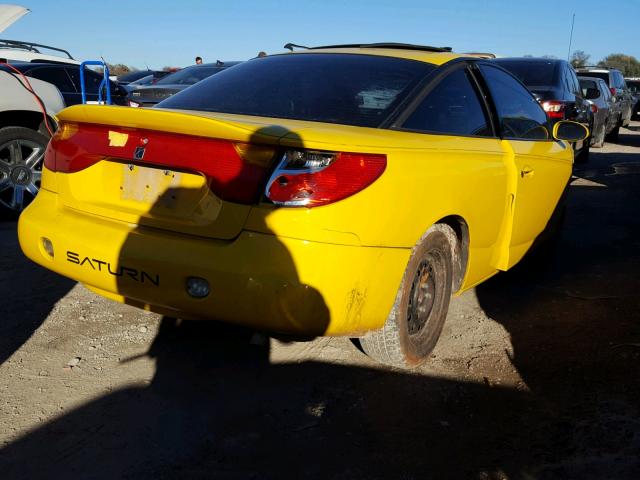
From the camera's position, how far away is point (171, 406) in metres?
2.65

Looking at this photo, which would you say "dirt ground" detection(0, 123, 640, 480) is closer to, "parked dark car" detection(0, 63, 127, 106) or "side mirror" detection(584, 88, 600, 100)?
"parked dark car" detection(0, 63, 127, 106)

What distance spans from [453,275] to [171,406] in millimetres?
1528

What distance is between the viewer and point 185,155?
2.45 m

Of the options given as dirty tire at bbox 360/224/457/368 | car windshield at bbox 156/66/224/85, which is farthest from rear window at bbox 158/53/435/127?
car windshield at bbox 156/66/224/85

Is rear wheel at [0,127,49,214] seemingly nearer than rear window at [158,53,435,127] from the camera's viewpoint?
No

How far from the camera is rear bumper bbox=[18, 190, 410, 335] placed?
2.31 meters

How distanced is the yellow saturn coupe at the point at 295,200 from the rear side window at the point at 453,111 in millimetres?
11

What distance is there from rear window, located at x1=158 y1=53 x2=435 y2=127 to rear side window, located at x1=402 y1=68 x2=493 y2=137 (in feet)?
0.36

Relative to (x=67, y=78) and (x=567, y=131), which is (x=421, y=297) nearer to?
(x=567, y=131)

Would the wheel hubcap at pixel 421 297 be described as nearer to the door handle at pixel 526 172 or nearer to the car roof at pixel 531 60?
the door handle at pixel 526 172

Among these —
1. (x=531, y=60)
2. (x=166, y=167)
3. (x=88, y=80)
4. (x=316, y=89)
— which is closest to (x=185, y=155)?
(x=166, y=167)

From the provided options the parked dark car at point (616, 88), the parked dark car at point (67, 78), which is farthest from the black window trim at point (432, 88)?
the parked dark car at point (616, 88)

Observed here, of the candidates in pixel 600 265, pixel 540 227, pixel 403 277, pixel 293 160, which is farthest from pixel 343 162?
pixel 600 265

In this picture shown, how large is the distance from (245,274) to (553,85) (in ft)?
23.2
